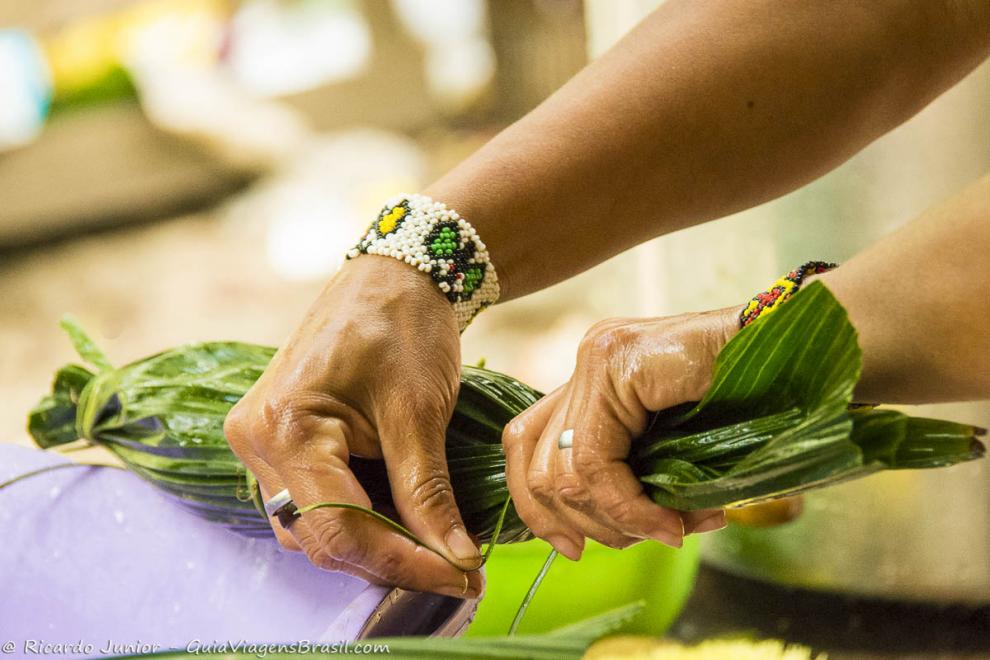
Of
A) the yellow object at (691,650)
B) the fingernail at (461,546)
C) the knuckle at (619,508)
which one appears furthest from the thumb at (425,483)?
the yellow object at (691,650)

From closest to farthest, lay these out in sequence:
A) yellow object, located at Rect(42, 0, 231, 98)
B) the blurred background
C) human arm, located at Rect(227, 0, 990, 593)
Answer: human arm, located at Rect(227, 0, 990, 593) < the blurred background < yellow object, located at Rect(42, 0, 231, 98)

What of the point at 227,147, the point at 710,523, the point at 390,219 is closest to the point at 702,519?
the point at 710,523

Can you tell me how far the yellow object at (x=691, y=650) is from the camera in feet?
3.03

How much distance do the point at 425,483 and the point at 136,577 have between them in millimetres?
234

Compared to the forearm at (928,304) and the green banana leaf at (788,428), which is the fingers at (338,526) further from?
A: the forearm at (928,304)

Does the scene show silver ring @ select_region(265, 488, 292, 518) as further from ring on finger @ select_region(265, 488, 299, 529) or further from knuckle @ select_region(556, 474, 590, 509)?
knuckle @ select_region(556, 474, 590, 509)

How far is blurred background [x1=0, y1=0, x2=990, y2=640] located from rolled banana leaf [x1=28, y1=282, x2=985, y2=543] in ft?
3.19

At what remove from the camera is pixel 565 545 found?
0.65 m

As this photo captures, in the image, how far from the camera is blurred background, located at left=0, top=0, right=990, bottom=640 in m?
2.71

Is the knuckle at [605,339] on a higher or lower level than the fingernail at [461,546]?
higher

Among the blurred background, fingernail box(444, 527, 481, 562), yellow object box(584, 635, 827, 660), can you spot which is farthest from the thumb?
the blurred background

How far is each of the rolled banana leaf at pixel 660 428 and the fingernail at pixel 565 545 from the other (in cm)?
6

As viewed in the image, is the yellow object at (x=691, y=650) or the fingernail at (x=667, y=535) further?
the yellow object at (x=691, y=650)

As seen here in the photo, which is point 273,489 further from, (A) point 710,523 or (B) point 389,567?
(A) point 710,523
